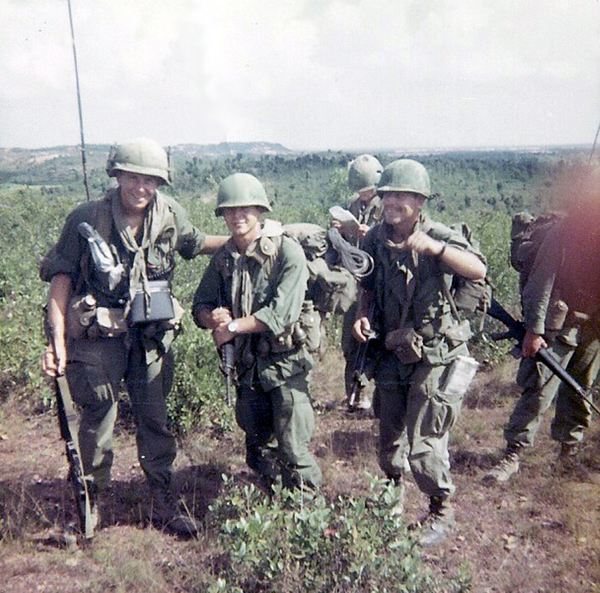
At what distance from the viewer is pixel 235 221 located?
133 inches

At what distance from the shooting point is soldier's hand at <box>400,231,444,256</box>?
3.22 meters

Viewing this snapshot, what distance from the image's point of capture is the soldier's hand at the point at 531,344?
4.02 m

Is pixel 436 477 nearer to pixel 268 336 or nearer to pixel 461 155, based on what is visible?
pixel 268 336

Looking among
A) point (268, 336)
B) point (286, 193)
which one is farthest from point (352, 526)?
point (286, 193)

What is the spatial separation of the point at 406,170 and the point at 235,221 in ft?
3.31

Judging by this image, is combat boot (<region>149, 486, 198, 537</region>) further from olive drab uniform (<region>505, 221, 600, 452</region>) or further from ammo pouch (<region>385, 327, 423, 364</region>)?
olive drab uniform (<region>505, 221, 600, 452</region>)

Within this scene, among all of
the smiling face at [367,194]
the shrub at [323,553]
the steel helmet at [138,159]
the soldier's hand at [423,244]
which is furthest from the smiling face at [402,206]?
the smiling face at [367,194]

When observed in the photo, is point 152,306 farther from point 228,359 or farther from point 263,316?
point 263,316

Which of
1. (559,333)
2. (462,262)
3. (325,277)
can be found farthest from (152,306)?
(559,333)

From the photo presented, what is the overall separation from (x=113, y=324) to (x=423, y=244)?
5.91ft

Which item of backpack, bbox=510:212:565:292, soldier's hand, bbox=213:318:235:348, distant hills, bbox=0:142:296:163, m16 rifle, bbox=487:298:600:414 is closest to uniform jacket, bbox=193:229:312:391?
soldier's hand, bbox=213:318:235:348

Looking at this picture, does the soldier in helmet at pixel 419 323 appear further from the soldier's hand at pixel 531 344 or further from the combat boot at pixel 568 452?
the combat boot at pixel 568 452

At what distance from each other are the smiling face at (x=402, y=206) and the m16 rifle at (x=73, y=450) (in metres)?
2.06

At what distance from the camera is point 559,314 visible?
4.22 metres
